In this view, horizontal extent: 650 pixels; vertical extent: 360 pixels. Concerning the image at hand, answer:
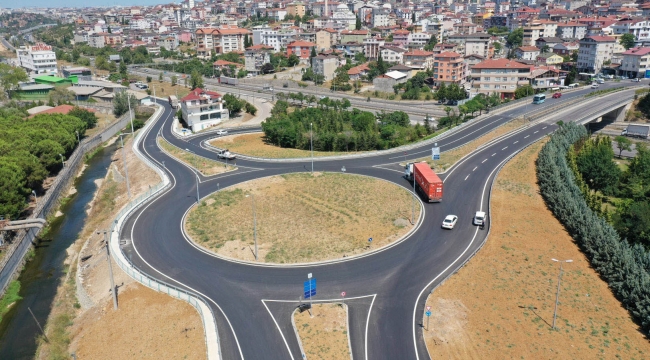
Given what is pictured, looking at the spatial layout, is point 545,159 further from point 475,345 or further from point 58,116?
point 58,116

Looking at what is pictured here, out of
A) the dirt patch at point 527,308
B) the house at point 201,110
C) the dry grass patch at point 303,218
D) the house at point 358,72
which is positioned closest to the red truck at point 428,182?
the dry grass patch at point 303,218

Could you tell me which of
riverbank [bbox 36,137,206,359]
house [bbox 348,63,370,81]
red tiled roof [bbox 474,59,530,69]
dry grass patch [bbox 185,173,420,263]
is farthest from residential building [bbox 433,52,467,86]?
riverbank [bbox 36,137,206,359]

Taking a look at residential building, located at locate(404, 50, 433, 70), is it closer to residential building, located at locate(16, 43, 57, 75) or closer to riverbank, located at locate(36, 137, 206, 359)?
riverbank, located at locate(36, 137, 206, 359)

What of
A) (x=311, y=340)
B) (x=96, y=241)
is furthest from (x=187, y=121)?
(x=311, y=340)

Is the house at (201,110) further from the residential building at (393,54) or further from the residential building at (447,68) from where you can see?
the residential building at (393,54)

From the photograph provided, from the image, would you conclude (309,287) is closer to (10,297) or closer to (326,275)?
(326,275)
